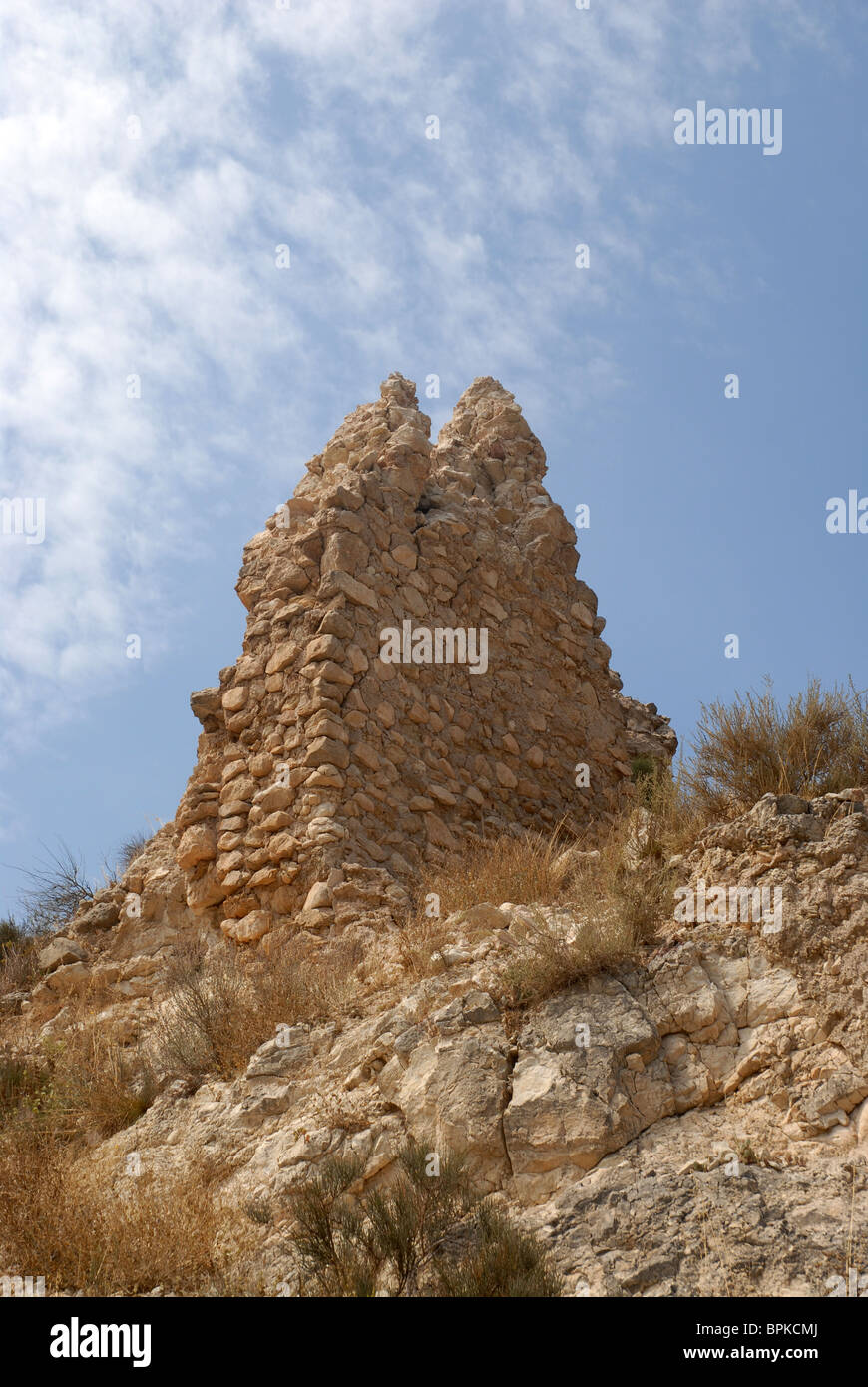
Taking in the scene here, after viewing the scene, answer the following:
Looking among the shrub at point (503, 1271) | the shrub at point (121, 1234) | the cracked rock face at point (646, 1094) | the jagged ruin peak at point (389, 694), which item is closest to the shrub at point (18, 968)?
the jagged ruin peak at point (389, 694)

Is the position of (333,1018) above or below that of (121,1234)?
above

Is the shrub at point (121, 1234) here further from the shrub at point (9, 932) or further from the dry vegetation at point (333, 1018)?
the shrub at point (9, 932)

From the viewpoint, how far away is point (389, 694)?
8664 millimetres

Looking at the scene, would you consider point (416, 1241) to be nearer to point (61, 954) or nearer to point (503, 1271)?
point (503, 1271)

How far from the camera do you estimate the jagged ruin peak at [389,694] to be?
7.95 m

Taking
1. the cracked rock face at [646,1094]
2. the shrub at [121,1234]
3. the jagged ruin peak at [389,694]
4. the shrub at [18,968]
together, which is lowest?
the shrub at [121,1234]

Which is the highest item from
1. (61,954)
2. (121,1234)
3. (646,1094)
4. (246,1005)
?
(61,954)

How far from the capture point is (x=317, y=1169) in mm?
5195

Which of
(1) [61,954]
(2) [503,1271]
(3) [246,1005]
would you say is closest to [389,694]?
(3) [246,1005]

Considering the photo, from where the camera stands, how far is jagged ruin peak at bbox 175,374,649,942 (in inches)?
313

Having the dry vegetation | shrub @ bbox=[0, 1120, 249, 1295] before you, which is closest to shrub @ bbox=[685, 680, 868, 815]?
the dry vegetation

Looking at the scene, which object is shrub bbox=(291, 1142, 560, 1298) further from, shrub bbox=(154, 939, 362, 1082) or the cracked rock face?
shrub bbox=(154, 939, 362, 1082)
